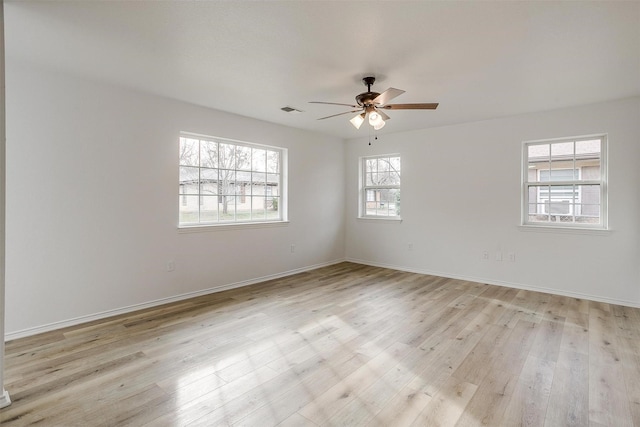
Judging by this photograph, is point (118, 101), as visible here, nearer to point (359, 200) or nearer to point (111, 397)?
point (111, 397)

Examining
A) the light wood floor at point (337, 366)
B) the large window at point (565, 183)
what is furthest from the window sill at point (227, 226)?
the large window at point (565, 183)

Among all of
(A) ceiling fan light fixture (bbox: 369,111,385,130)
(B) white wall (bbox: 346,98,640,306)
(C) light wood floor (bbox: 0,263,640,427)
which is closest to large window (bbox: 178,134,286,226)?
(C) light wood floor (bbox: 0,263,640,427)

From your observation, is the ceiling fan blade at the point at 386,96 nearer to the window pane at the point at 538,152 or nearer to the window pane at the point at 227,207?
the window pane at the point at 227,207

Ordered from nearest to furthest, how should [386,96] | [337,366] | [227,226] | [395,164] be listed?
[337,366]
[386,96]
[227,226]
[395,164]

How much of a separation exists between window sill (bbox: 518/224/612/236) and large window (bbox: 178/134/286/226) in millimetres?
3684

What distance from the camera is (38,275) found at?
2957mm

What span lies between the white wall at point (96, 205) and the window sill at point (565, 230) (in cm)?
406

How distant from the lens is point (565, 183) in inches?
168

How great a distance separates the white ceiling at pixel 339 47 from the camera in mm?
2055

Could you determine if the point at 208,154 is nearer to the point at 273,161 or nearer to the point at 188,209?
the point at 188,209

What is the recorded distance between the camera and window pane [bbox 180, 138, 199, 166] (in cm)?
404

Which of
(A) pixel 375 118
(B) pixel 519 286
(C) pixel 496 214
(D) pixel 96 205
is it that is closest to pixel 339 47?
(A) pixel 375 118

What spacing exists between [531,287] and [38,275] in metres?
5.82

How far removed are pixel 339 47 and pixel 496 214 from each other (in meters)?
3.56
